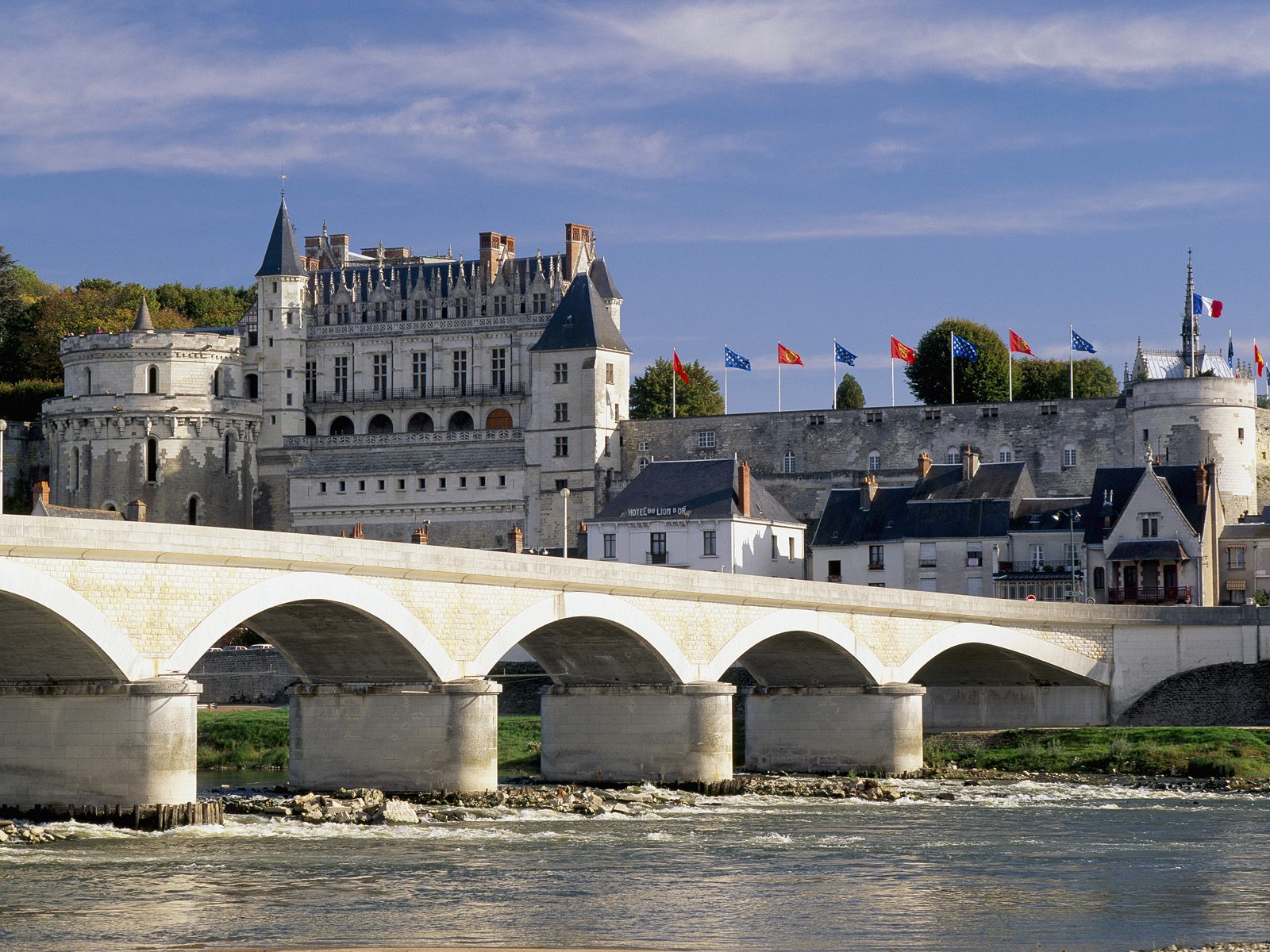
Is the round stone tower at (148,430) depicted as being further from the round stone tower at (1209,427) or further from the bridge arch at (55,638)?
the bridge arch at (55,638)

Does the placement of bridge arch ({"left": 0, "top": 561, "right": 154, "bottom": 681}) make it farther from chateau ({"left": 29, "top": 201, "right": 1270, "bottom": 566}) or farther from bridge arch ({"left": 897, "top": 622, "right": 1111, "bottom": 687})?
chateau ({"left": 29, "top": 201, "right": 1270, "bottom": 566})

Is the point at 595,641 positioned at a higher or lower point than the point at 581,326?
lower

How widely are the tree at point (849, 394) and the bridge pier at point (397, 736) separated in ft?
226

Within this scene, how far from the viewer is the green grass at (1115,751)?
140 ft

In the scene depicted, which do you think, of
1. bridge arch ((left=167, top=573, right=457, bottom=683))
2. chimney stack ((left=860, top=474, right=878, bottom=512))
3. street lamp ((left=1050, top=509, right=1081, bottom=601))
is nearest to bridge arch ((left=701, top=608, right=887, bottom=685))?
bridge arch ((left=167, top=573, right=457, bottom=683))

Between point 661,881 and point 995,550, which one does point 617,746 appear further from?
point 995,550

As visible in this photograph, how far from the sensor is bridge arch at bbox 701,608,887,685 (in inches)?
1551

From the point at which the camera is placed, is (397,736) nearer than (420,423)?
Yes

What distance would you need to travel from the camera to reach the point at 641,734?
124 feet

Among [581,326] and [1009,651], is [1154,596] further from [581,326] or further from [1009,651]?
[581,326]

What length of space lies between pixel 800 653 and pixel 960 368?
49.1 meters

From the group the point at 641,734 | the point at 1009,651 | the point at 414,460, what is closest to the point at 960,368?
the point at 414,460

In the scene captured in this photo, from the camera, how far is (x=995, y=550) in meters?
63.9

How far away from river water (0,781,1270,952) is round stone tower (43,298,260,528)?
57.9 meters
